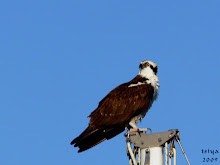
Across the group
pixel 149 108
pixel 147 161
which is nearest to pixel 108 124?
pixel 149 108

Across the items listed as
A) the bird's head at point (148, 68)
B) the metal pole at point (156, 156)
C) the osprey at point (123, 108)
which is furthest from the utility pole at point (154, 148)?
the bird's head at point (148, 68)

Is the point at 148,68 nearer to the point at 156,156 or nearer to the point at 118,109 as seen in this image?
the point at 118,109

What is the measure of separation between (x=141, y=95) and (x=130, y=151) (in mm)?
2995

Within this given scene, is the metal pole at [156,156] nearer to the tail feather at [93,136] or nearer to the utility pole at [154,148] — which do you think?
the utility pole at [154,148]

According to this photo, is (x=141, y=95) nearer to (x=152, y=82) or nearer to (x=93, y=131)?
(x=152, y=82)

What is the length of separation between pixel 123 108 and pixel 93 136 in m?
1.13

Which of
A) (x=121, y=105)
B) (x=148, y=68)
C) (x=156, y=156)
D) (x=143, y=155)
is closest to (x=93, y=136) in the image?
(x=121, y=105)

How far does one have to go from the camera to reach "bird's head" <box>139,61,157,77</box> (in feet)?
37.3

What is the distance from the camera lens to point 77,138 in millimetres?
9758

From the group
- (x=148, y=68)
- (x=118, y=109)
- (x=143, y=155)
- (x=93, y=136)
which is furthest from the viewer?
(x=148, y=68)

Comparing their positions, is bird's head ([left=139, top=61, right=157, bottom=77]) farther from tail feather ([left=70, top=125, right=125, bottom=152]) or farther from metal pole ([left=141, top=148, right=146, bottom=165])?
metal pole ([left=141, top=148, right=146, bottom=165])

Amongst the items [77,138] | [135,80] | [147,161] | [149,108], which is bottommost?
[147,161]

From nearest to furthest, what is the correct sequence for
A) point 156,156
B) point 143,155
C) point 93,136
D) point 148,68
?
point 156,156 → point 143,155 → point 93,136 → point 148,68

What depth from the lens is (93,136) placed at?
1012cm
